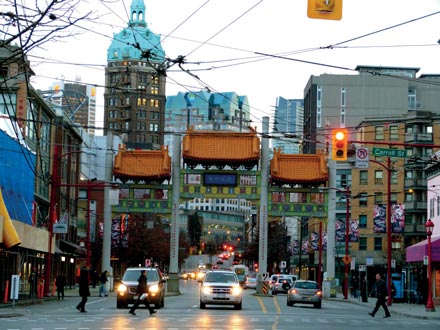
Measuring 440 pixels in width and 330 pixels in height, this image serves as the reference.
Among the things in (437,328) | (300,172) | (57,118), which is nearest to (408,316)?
(437,328)

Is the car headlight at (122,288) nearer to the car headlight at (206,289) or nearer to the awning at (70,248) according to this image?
the car headlight at (206,289)

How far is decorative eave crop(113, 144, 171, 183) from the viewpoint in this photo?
67375 mm

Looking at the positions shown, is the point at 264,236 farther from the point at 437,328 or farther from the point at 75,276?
the point at 437,328

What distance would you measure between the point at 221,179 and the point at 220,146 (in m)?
2.66

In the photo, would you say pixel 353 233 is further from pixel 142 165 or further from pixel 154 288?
pixel 154 288

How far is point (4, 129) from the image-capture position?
2076 inches

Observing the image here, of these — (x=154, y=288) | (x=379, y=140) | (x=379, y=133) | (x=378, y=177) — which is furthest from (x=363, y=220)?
(x=154, y=288)

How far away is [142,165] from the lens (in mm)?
67750

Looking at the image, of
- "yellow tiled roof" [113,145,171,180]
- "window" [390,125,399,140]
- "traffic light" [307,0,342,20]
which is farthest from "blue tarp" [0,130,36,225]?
"window" [390,125,399,140]

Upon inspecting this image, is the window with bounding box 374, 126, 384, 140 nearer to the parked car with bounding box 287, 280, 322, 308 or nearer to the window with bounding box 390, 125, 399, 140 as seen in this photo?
the window with bounding box 390, 125, 399, 140

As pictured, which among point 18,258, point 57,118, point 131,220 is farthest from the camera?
point 131,220

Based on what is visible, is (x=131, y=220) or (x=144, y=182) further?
(x=131, y=220)

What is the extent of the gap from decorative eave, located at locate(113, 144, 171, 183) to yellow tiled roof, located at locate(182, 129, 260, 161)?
1828 millimetres

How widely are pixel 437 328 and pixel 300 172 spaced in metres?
38.3
